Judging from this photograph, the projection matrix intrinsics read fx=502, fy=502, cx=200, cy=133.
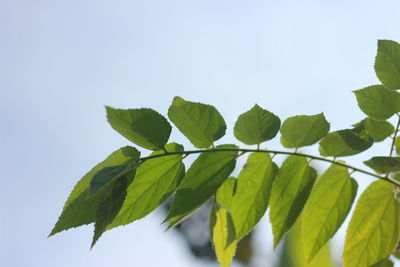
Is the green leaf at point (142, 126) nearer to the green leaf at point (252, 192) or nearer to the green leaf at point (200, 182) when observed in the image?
the green leaf at point (200, 182)

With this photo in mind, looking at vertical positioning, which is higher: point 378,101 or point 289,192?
point 378,101

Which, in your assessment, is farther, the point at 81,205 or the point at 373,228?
the point at 373,228

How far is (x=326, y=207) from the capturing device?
131 centimetres

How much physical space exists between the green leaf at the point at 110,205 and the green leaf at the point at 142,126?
5.0 inches

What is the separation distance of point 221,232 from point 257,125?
0.34m

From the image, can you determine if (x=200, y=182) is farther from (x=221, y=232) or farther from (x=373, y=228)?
(x=373, y=228)

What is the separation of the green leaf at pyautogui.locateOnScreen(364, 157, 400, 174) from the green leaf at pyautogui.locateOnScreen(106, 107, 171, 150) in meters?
0.51

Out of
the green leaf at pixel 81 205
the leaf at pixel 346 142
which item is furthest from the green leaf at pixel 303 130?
the green leaf at pixel 81 205

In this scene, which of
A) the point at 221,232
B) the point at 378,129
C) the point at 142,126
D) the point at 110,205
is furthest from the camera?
the point at 221,232

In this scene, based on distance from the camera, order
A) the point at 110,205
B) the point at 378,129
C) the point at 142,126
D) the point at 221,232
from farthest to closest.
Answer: the point at 221,232, the point at 378,129, the point at 142,126, the point at 110,205

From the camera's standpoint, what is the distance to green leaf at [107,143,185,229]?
1.28 m

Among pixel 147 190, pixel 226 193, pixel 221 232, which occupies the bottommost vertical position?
pixel 221 232

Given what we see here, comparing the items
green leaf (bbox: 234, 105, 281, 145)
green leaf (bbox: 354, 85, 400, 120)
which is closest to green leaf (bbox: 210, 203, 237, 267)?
green leaf (bbox: 234, 105, 281, 145)

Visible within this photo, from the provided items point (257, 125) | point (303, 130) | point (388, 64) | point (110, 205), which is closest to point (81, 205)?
point (110, 205)
